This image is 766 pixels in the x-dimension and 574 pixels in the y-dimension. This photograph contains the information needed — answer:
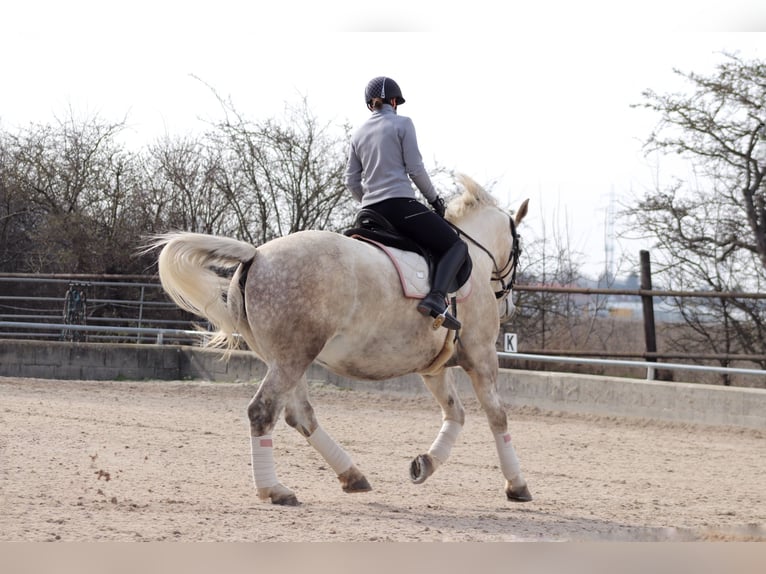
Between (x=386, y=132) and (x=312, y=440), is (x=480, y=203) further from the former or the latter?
(x=312, y=440)

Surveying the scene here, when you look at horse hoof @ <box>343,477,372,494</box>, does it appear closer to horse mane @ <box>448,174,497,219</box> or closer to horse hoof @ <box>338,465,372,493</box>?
horse hoof @ <box>338,465,372,493</box>

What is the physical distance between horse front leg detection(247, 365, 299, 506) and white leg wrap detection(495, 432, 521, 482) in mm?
1573

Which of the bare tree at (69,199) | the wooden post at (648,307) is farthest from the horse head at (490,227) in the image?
the bare tree at (69,199)

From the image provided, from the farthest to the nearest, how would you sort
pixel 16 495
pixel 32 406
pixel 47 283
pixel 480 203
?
pixel 47 283
pixel 32 406
pixel 480 203
pixel 16 495

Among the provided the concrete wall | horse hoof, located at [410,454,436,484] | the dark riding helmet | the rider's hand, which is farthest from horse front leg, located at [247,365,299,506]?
the concrete wall

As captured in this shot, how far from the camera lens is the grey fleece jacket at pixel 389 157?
659 centimetres

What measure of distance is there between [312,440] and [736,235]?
1063 centimetres

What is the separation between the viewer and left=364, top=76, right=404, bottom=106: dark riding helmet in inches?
262

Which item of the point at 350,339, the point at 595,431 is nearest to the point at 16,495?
the point at 350,339

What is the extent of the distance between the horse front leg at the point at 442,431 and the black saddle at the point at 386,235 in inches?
34.2

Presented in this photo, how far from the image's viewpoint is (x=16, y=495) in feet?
19.2

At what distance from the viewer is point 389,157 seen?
21.6ft

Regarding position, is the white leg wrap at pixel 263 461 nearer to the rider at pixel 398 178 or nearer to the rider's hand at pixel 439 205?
the rider at pixel 398 178

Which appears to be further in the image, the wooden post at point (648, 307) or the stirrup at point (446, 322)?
the wooden post at point (648, 307)
